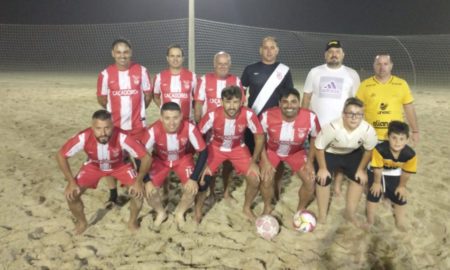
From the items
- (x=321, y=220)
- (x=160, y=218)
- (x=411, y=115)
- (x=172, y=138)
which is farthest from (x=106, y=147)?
(x=411, y=115)

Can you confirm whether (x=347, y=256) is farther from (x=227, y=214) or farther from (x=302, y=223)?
(x=227, y=214)

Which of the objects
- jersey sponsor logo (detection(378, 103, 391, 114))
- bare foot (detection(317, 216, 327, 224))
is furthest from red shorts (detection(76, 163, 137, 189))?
jersey sponsor logo (detection(378, 103, 391, 114))

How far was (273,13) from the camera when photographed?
50094 mm

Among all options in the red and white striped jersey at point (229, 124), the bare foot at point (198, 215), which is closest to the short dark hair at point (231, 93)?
the red and white striped jersey at point (229, 124)

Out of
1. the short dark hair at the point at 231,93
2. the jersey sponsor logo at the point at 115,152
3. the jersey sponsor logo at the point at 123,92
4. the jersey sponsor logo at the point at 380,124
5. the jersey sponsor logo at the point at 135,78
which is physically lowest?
the jersey sponsor logo at the point at 115,152

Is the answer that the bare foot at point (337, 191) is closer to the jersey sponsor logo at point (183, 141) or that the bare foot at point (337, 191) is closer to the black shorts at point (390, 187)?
the black shorts at point (390, 187)

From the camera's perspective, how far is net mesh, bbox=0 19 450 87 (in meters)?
20.8

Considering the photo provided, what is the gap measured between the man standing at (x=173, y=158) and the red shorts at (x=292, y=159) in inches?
30.0

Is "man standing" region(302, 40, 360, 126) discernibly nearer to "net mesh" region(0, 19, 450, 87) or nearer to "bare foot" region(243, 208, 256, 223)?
"bare foot" region(243, 208, 256, 223)

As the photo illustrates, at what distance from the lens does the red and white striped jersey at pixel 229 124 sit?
364 cm

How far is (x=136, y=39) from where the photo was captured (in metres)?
38.8

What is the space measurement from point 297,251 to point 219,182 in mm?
1684

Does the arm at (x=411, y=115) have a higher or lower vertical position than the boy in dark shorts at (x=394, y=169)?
higher

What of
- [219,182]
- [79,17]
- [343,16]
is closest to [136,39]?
[79,17]
